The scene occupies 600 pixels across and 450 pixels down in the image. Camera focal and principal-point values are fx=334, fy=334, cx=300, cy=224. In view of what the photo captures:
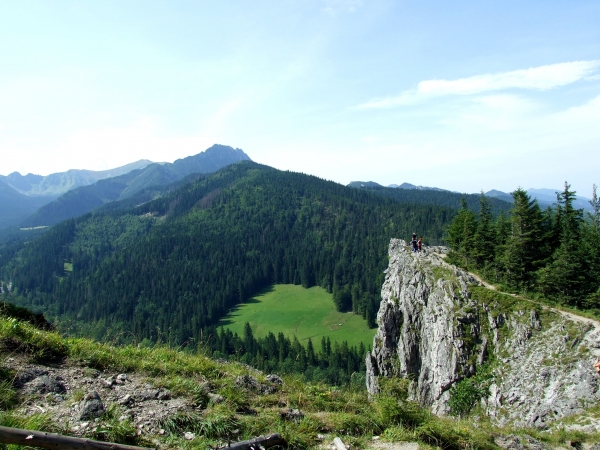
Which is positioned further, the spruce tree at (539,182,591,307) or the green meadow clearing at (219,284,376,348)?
the green meadow clearing at (219,284,376,348)

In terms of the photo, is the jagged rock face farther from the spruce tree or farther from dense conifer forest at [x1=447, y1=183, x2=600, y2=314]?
the spruce tree

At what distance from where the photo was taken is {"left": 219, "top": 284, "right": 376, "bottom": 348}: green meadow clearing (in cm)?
11844

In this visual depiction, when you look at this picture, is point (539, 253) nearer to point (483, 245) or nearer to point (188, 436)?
point (483, 245)

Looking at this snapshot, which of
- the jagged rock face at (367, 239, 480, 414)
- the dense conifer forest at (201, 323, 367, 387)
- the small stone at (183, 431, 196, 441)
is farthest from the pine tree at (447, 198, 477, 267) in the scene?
the small stone at (183, 431, 196, 441)

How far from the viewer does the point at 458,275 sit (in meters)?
40.4

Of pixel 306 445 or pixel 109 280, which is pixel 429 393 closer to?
pixel 306 445

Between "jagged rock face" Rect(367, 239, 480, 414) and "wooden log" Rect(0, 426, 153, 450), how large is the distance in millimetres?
28563

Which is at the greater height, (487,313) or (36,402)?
(36,402)

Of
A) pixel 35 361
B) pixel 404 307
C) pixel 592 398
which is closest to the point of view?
pixel 35 361

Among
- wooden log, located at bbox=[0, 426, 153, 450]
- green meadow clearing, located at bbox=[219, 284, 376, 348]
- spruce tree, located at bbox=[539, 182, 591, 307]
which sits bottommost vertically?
green meadow clearing, located at bbox=[219, 284, 376, 348]

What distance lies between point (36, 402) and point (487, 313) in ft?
123

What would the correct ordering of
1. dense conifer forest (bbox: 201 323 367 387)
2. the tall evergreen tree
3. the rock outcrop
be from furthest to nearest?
dense conifer forest (bbox: 201 323 367 387), the tall evergreen tree, the rock outcrop

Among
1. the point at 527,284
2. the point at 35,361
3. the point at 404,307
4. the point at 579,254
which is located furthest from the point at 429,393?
the point at 35,361

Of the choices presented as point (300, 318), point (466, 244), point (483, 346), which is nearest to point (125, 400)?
point (483, 346)
